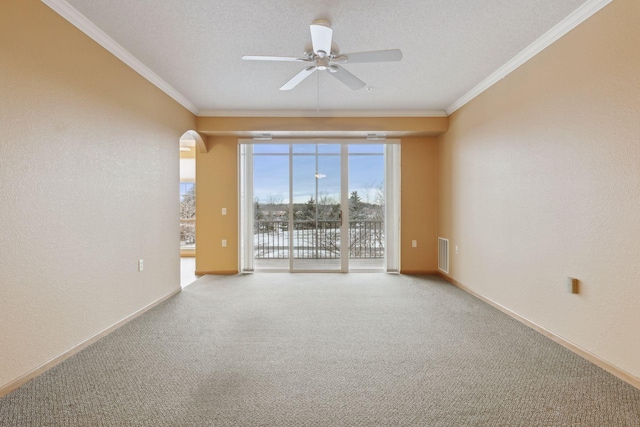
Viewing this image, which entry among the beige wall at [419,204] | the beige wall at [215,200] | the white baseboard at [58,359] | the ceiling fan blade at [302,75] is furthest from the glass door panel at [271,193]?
the white baseboard at [58,359]

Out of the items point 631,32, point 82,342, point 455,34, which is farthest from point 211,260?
point 631,32

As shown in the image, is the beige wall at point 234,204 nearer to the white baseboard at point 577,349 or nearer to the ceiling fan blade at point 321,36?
the white baseboard at point 577,349

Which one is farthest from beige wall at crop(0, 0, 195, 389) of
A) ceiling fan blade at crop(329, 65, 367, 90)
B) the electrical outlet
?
the electrical outlet

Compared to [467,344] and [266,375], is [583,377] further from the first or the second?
[266,375]

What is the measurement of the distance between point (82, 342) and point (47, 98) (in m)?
1.77

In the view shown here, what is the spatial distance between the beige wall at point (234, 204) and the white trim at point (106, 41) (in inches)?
51.8

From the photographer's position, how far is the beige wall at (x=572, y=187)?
1.84 m

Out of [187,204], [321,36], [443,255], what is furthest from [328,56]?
[187,204]

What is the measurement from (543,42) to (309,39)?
191 centimetres

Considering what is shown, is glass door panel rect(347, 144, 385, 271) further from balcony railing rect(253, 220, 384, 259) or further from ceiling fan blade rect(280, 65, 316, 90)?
ceiling fan blade rect(280, 65, 316, 90)

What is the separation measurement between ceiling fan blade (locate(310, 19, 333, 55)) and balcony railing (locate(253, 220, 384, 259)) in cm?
313

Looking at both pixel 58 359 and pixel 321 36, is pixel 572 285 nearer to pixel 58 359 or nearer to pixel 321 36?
pixel 321 36

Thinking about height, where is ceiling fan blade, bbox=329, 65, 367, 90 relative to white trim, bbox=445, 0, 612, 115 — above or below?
below

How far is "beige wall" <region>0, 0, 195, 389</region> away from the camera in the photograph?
1767 mm
